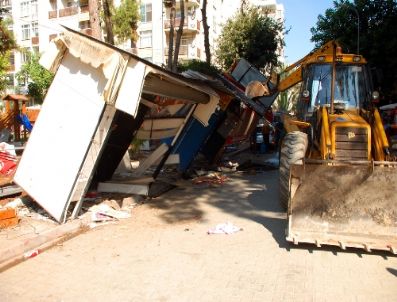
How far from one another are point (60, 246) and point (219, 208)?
3.32 meters

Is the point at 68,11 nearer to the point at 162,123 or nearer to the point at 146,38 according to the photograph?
the point at 146,38

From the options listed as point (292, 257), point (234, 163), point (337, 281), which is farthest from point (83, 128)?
point (234, 163)

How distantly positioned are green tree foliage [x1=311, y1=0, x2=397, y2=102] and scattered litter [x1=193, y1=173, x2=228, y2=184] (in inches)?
498

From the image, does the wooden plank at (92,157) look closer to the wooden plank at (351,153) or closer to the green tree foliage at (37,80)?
the wooden plank at (351,153)

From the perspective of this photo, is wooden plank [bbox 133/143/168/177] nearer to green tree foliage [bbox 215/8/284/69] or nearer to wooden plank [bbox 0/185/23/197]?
wooden plank [bbox 0/185/23/197]

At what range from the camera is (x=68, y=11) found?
4512cm

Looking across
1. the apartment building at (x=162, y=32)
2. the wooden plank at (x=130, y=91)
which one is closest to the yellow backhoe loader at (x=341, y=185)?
the wooden plank at (x=130, y=91)

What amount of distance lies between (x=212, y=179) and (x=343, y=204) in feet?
19.0

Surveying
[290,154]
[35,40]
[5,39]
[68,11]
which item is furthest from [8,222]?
[35,40]

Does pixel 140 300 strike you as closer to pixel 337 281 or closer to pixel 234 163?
pixel 337 281

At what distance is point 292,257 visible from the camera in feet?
18.2

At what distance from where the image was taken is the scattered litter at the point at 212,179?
1118 cm

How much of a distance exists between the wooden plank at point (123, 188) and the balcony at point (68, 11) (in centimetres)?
3973

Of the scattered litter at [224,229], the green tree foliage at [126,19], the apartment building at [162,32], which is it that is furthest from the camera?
the apartment building at [162,32]
